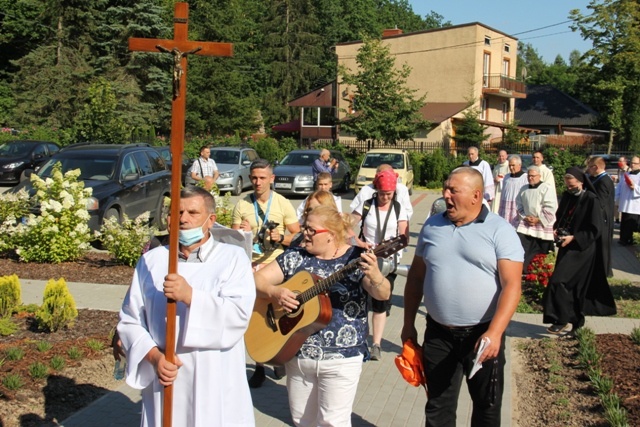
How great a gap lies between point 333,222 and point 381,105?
3193 centimetres

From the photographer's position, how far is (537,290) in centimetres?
1031

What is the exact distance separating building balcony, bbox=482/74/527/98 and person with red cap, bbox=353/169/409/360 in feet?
135

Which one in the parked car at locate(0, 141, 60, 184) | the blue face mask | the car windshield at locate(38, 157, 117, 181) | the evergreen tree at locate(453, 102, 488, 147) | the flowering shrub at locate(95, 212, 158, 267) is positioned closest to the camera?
the blue face mask

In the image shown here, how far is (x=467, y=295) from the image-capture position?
171 inches

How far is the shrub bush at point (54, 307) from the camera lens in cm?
753

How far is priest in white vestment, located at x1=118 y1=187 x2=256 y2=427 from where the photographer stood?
353cm

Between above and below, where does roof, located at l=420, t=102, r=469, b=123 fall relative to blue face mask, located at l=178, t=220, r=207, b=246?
above

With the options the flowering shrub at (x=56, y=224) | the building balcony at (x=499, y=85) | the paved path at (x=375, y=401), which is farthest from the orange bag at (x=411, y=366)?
the building balcony at (x=499, y=85)

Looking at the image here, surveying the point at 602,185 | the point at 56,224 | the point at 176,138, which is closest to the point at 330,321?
the point at 176,138

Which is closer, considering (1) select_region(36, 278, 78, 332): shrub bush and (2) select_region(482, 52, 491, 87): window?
(1) select_region(36, 278, 78, 332): shrub bush

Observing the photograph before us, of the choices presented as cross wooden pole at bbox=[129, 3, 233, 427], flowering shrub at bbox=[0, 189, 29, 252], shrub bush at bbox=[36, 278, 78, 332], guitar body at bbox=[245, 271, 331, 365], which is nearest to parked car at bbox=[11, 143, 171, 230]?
flowering shrub at bbox=[0, 189, 29, 252]

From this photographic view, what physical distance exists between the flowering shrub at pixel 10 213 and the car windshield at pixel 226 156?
46.8 feet

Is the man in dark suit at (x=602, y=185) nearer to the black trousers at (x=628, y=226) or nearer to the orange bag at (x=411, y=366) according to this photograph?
the black trousers at (x=628, y=226)

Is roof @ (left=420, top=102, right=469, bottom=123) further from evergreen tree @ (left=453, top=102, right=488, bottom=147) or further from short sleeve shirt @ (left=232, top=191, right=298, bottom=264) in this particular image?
short sleeve shirt @ (left=232, top=191, right=298, bottom=264)
